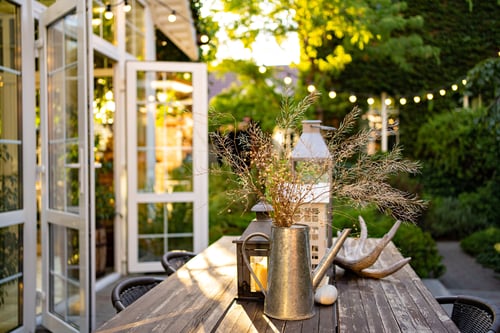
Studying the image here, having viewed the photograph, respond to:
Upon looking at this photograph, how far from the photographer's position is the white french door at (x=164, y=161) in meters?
6.32

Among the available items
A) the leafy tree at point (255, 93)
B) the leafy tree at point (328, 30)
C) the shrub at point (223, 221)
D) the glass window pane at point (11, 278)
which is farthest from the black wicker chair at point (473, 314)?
→ the leafy tree at point (255, 93)

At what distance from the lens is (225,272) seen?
2859mm

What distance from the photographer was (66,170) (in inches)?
162

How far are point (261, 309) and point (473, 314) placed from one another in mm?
930

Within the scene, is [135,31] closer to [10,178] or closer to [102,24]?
[102,24]

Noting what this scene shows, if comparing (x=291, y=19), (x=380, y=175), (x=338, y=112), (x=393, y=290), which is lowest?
(x=393, y=290)

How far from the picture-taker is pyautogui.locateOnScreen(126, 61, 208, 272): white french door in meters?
6.32

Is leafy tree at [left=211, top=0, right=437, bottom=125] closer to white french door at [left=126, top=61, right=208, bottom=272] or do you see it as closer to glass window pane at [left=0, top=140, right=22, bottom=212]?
white french door at [left=126, top=61, right=208, bottom=272]

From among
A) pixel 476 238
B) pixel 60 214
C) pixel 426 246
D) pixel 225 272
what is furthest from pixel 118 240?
pixel 476 238

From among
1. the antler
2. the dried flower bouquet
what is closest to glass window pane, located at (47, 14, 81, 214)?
the antler

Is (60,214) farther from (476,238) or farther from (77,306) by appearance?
(476,238)

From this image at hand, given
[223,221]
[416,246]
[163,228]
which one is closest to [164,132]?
[163,228]

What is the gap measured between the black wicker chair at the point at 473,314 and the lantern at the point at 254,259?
0.85 meters

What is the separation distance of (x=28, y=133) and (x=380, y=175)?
2.79 meters
